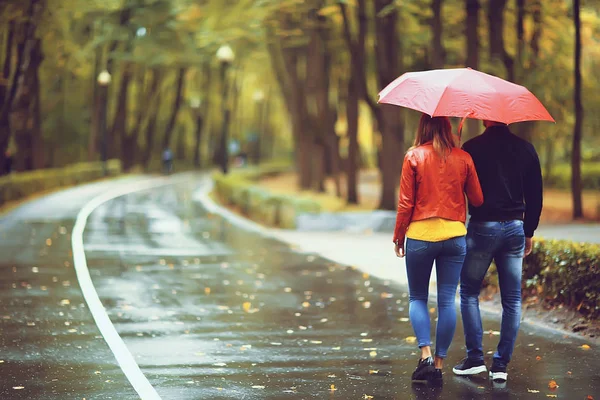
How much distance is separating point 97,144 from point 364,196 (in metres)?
23.0

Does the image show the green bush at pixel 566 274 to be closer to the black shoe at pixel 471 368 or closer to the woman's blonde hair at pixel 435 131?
the black shoe at pixel 471 368

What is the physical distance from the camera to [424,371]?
812cm

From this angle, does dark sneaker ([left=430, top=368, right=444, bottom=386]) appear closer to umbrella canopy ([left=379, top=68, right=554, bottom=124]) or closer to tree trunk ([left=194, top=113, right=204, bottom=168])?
umbrella canopy ([left=379, top=68, right=554, bottom=124])

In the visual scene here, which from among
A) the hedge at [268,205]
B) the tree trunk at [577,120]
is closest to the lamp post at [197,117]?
the hedge at [268,205]

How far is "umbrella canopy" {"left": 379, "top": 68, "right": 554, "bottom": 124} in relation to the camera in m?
8.17

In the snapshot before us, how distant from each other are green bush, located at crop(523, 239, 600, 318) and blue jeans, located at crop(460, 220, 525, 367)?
229 cm

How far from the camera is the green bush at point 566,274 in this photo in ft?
34.7

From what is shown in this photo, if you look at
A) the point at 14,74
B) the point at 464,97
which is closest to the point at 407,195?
the point at 464,97

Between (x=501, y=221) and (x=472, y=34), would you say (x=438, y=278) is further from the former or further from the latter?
(x=472, y=34)

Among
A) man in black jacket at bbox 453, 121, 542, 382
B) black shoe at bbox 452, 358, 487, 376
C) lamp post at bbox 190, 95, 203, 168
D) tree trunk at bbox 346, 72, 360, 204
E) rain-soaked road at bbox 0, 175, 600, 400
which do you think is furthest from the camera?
lamp post at bbox 190, 95, 203, 168

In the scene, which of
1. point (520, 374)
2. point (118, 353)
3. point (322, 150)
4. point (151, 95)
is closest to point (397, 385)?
point (520, 374)

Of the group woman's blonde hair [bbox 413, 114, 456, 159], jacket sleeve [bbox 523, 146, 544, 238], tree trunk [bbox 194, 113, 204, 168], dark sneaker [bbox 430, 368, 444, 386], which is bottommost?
tree trunk [bbox 194, 113, 204, 168]

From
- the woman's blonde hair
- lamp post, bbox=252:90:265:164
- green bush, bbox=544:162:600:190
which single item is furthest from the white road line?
lamp post, bbox=252:90:265:164

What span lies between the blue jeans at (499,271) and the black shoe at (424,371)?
16.8 inches
